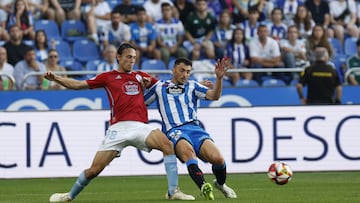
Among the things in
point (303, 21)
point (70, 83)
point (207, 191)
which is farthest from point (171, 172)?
point (303, 21)

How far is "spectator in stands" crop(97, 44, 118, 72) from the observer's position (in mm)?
20438

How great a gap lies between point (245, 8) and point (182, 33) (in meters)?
1.95

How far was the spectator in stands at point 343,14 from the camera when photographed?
2348 cm

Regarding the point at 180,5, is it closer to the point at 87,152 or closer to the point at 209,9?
the point at 209,9

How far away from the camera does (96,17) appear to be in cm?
2198

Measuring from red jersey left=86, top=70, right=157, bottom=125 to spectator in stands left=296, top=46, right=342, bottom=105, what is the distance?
7628 mm

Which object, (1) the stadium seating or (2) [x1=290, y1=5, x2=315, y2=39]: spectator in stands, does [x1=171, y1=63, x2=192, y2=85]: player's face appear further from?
(1) the stadium seating

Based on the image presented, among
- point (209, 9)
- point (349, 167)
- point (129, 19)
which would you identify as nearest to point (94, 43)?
point (129, 19)

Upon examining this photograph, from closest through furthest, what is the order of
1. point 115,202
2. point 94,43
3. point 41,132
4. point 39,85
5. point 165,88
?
point 115,202 < point 165,88 < point 41,132 < point 39,85 < point 94,43

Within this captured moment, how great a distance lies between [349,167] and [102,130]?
170 inches

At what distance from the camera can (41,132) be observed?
1717 centimetres

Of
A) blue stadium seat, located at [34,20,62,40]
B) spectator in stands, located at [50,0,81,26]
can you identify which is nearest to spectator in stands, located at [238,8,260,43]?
spectator in stands, located at [50,0,81,26]

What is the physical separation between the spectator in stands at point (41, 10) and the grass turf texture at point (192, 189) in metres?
5.92

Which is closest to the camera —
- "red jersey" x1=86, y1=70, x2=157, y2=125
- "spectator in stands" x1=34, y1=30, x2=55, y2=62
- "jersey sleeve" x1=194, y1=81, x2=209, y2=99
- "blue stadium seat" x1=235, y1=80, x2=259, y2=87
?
"red jersey" x1=86, y1=70, x2=157, y2=125
